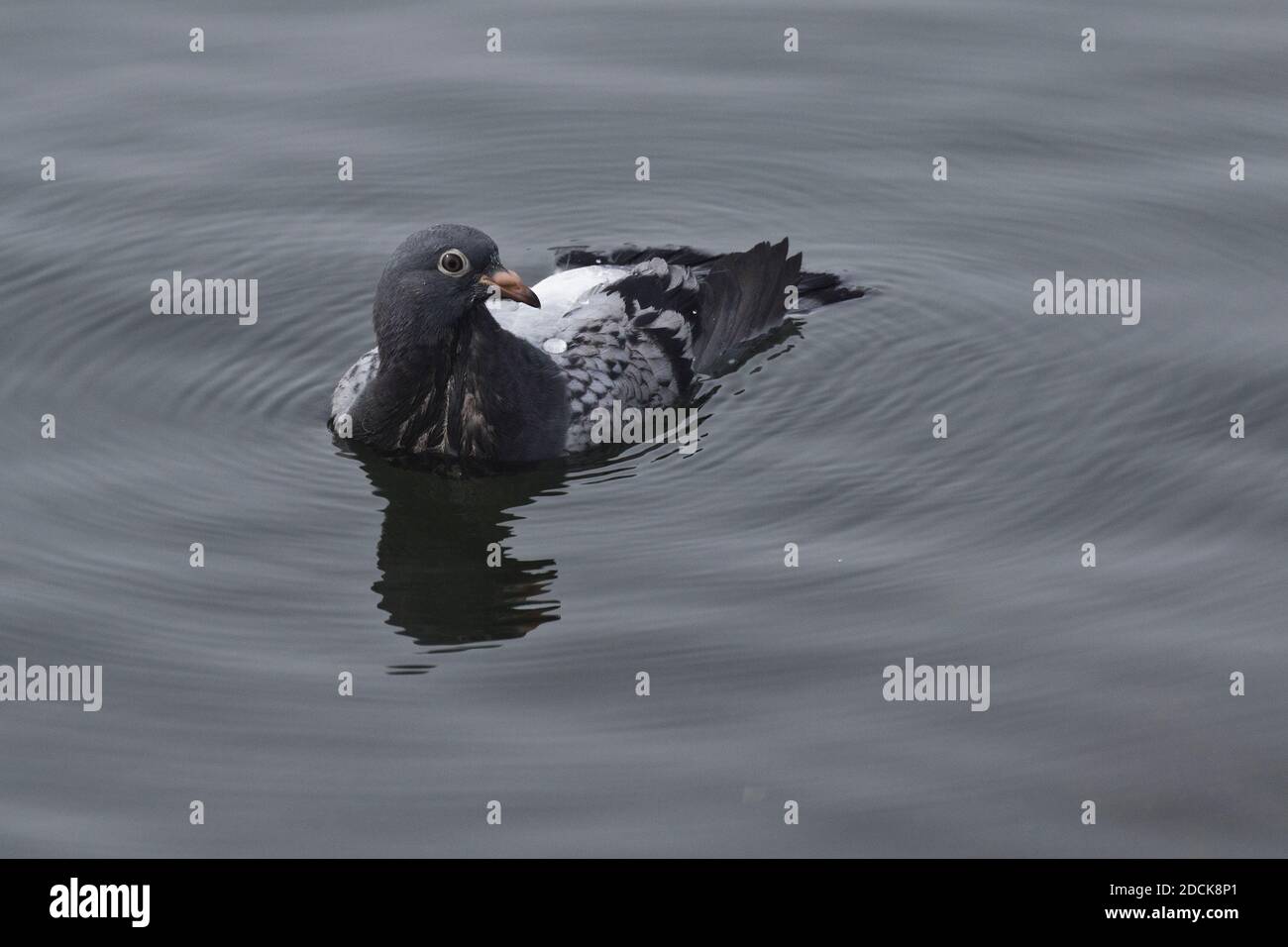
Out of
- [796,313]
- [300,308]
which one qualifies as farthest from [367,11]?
[796,313]

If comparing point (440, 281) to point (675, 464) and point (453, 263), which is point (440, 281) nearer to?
point (453, 263)

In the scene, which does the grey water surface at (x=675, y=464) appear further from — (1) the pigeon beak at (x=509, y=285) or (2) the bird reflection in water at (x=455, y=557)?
(1) the pigeon beak at (x=509, y=285)

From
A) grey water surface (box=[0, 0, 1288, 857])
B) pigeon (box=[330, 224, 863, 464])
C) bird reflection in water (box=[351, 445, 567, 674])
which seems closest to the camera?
grey water surface (box=[0, 0, 1288, 857])

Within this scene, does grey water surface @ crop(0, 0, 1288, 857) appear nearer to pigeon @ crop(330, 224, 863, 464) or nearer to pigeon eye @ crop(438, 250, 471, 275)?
pigeon @ crop(330, 224, 863, 464)

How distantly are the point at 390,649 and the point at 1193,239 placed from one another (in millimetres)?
8000

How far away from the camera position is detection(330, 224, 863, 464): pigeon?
1373 cm

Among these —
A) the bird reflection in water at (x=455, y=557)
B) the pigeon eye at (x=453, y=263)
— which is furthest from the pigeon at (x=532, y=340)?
the bird reflection in water at (x=455, y=557)

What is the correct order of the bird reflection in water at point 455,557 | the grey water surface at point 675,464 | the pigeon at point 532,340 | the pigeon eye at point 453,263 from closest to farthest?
the grey water surface at point 675,464 < the bird reflection in water at point 455,557 < the pigeon eye at point 453,263 < the pigeon at point 532,340

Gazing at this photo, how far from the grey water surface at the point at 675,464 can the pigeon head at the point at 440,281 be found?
1164 millimetres

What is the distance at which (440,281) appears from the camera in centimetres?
1366

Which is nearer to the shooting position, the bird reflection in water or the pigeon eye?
the bird reflection in water

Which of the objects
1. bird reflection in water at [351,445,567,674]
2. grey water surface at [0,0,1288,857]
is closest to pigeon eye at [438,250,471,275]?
bird reflection in water at [351,445,567,674]

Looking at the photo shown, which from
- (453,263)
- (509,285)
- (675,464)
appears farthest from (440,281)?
(675,464)

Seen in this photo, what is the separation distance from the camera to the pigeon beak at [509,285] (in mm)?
13609
